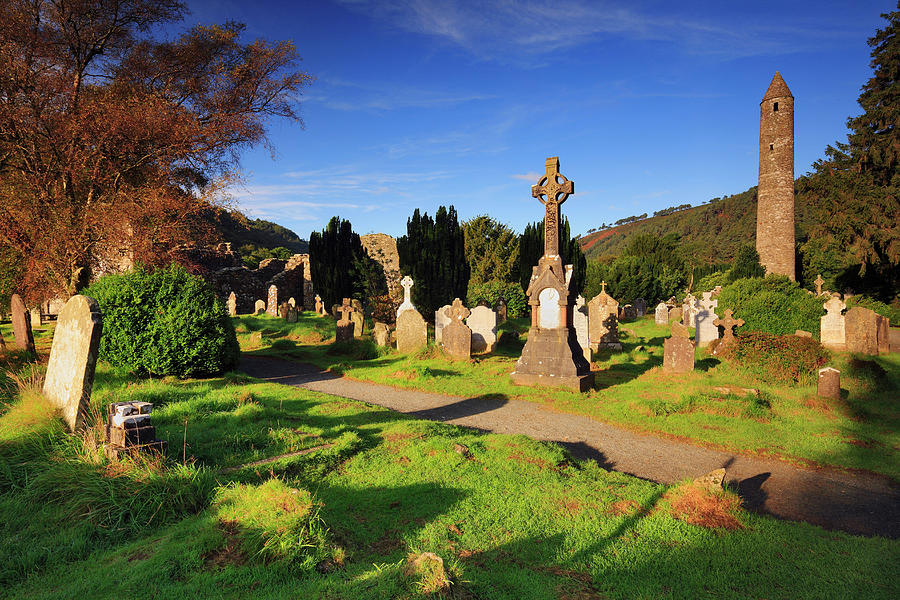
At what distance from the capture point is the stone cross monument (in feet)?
31.8

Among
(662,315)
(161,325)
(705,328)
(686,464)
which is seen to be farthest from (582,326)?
(662,315)

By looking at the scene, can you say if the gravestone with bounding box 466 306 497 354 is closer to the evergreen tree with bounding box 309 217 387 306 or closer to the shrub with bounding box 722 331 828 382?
the shrub with bounding box 722 331 828 382

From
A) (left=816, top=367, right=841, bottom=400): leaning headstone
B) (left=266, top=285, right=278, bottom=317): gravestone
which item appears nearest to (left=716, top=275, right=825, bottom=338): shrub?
(left=816, top=367, right=841, bottom=400): leaning headstone

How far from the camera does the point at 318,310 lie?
25859 mm

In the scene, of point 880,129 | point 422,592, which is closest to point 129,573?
point 422,592

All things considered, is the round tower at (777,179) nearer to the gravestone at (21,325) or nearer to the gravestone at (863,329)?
the gravestone at (863,329)

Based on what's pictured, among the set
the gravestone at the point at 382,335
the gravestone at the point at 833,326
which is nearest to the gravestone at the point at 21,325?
the gravestone at the point at 382,335

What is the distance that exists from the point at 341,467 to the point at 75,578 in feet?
6.85

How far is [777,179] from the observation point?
30922 millimetres

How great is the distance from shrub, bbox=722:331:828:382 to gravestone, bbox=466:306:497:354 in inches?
251

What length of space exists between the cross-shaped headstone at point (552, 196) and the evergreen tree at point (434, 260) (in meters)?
12.7

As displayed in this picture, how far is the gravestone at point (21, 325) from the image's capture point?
10.2m

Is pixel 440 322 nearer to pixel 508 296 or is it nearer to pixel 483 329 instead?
pixel 483 329

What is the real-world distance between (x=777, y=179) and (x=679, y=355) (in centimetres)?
2780
